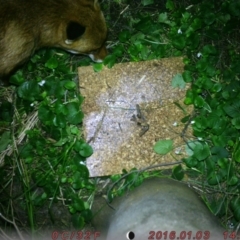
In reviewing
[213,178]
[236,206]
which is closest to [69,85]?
[213,178]

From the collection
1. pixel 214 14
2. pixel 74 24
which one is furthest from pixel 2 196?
pixel 214 14

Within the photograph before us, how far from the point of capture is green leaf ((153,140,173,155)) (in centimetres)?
318

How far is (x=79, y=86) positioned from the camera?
3.38m

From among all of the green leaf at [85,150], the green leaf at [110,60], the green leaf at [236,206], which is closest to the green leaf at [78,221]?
the green leaf at [85,150]

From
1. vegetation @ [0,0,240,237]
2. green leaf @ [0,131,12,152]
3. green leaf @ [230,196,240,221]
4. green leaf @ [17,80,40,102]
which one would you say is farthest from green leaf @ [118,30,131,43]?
green leaf @ [230,196,240,221]

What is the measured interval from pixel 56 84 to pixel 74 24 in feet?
1.84

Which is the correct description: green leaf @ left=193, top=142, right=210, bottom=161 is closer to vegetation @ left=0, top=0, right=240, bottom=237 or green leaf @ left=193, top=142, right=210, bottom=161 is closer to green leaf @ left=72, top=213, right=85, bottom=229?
vegetation @ left=0, top=0, right=240, bottom=237

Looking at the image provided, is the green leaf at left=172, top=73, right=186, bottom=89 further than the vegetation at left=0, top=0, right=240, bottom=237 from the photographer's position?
Yes

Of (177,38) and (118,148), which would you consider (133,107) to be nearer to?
(118,148)

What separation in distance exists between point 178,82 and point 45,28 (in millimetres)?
1120

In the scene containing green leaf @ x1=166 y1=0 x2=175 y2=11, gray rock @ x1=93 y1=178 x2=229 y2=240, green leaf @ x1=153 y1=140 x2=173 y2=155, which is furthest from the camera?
green leaf @ x1=166 y1=0 x2=175 y2=11

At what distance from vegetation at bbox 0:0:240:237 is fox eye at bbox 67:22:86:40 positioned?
1.17ft

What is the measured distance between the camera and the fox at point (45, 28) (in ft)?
9.51

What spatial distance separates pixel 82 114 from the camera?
10.6ft
